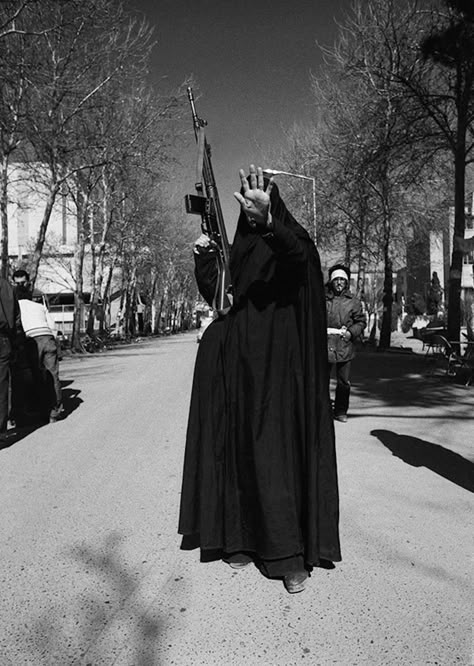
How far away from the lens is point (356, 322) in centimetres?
796

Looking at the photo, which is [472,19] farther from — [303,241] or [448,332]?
[303,241]

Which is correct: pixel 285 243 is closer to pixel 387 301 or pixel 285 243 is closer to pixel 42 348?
pixel 42 348

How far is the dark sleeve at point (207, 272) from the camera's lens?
377 cm

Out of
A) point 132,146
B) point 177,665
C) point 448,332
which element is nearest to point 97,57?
point 132,146

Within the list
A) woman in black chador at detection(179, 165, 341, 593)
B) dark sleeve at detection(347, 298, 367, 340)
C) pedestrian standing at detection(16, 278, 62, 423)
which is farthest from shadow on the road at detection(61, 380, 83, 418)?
woman in black chador at detection(179, 165, 341, 593)

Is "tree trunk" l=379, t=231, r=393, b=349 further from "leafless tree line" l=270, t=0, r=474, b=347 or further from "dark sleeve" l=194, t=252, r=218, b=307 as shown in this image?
"dark sleeve" l=194, t=252, r=218, b=307

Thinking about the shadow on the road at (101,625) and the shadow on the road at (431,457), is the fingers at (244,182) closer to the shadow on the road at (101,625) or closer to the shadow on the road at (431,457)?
the shadow on the road at (101,625)

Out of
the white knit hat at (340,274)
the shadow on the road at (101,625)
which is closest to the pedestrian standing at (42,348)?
the white knit hat at (340,274)

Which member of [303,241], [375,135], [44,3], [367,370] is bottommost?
[367,370]

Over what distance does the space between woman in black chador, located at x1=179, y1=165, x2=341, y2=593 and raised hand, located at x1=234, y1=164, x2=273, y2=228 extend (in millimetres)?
130

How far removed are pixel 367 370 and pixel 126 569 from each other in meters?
13.2

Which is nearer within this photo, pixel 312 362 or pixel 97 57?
pixel 312 362

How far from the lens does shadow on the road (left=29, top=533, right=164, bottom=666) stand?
105 inches

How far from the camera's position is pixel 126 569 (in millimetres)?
3561
